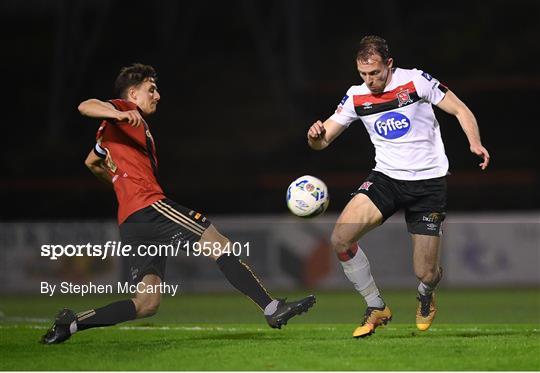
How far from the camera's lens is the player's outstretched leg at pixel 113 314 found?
7398mm

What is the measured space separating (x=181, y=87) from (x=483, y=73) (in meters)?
9.62

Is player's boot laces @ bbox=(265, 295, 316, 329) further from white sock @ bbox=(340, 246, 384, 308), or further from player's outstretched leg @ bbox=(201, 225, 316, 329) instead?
white sock @ bbox=(340, 246, 384, 308)

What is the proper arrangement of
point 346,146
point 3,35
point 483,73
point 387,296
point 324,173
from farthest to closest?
point 3,35 → point 483,73 → point 346,146 → point 324,173 → point 387,296

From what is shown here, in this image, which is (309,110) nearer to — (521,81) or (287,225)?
(521,81)

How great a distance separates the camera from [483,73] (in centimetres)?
2872

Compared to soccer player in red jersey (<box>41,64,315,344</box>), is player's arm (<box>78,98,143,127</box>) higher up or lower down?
higher up

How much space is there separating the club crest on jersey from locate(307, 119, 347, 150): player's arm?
1.68 feet

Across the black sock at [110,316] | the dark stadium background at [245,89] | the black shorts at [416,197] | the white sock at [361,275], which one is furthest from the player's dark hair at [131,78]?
the dark stadium background at [245,89]

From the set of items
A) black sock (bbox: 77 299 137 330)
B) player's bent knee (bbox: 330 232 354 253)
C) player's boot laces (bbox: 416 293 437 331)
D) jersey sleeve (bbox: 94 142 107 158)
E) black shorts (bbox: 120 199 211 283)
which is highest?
jersey sleeve (bbox: 94 142 107 158)

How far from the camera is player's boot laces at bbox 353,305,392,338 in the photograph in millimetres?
7679

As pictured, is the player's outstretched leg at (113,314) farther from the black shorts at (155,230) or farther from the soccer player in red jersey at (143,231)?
the black shorts at (155,230)

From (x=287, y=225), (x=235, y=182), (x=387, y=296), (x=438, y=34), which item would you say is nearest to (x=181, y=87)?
(x=438, y=34)

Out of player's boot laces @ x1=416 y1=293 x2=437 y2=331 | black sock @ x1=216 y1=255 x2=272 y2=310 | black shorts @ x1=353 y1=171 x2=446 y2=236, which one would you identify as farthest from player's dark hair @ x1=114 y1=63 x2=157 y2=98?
player's boot laces @ x1=416 y1=293 x2=437 y2=331

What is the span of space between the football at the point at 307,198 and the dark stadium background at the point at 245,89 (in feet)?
44.7
